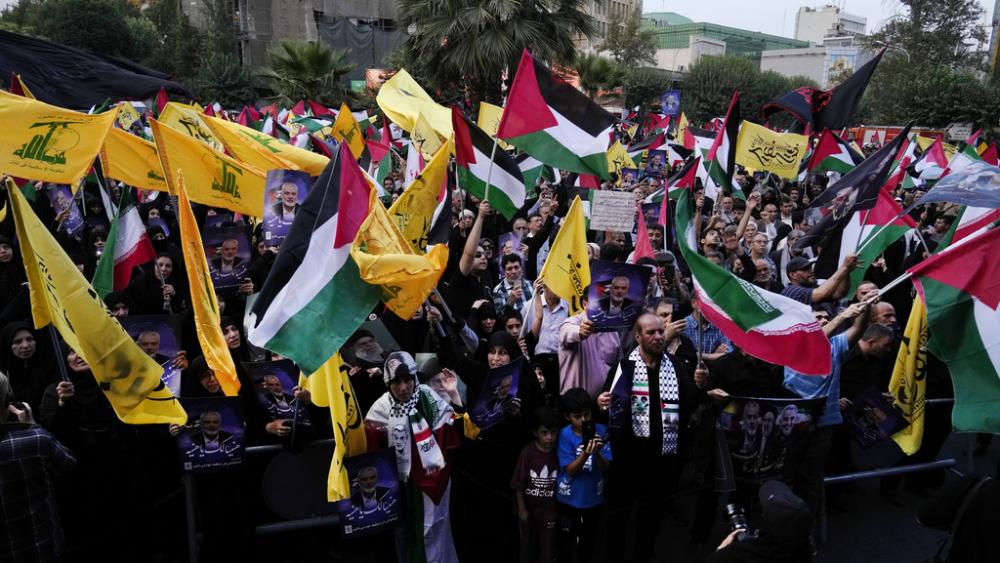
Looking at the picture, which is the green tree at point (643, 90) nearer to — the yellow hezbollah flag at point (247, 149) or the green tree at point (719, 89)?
the green tree at point (719, 89)

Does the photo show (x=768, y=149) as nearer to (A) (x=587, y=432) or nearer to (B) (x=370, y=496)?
(A) (x=587, y=432)

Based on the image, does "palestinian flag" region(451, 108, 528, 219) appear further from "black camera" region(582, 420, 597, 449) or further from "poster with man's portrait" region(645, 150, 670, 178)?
"poster with man's portrait" region(645, 150, 670, 178)

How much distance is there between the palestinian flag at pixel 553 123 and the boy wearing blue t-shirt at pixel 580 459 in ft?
8.58

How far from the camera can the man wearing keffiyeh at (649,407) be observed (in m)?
4.68

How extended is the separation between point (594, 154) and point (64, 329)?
14.1ft

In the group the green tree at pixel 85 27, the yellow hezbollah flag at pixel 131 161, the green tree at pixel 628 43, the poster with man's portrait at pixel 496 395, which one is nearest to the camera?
the poster with man's portrait at pixel 496 395

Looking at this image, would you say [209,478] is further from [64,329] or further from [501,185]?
[501,185]

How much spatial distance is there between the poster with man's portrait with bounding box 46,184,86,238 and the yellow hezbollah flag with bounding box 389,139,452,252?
4.17m

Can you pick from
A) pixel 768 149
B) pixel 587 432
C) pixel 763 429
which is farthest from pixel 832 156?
pixel 587 432

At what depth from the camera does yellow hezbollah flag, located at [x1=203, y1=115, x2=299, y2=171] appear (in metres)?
6.92

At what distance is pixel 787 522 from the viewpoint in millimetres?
2992

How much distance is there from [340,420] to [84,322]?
1.43 meters

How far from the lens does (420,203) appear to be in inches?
228

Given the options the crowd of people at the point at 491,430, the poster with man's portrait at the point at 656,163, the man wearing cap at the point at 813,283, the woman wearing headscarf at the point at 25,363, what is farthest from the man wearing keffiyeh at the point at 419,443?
the poster with man's portrait at the point at 656,163
